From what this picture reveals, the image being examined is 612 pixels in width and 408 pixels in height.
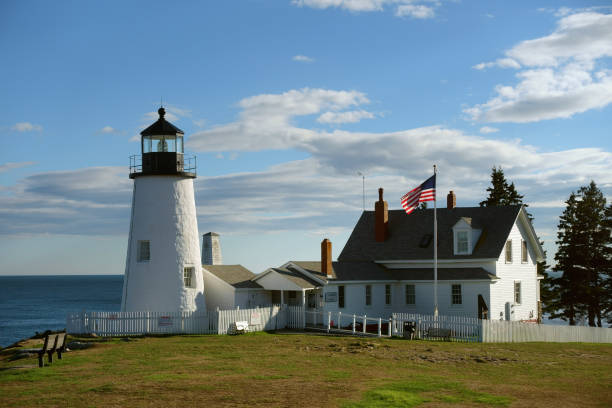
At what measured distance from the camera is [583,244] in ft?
171

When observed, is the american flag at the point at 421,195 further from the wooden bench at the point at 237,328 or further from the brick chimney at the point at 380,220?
the wooden bench at the point at 237,328

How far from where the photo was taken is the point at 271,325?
3431cm

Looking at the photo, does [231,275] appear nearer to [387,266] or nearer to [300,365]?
[387,266]

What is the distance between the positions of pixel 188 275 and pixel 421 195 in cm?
1269

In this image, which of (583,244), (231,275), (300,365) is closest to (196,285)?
(231,275)

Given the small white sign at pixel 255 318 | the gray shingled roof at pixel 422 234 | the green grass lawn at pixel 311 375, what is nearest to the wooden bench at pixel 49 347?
the green grass lawn at pixel 311 375

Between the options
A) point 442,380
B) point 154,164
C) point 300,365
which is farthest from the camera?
point 154,164

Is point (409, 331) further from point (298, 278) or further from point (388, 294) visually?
point (388, 294)

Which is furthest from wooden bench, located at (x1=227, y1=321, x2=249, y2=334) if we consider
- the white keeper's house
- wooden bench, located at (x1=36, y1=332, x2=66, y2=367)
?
wooden bench, located at (x1=36, y1=332, x2=66, y2=367)

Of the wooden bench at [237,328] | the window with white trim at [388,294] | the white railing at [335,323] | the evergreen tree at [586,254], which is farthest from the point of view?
the evergreen tree at [586,254]

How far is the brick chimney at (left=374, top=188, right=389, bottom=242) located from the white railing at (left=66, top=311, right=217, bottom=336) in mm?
15206

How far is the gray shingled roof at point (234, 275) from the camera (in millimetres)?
36047

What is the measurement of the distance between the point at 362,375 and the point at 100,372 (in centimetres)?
759

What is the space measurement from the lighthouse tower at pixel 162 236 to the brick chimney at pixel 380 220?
13.7m
